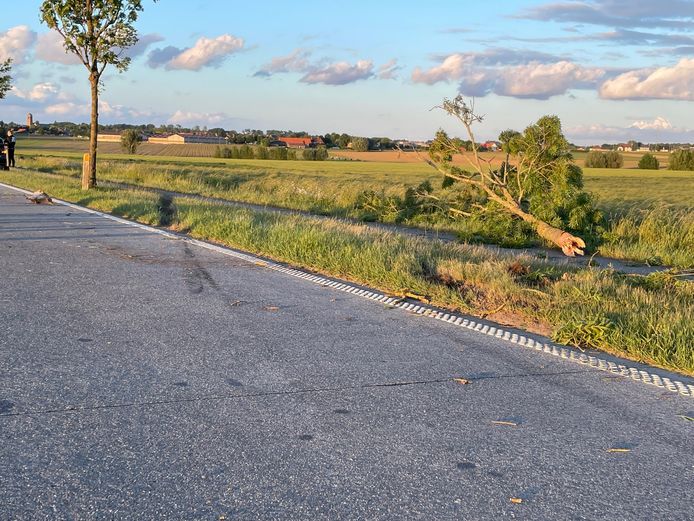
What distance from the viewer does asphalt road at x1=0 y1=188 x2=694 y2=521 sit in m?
3.53

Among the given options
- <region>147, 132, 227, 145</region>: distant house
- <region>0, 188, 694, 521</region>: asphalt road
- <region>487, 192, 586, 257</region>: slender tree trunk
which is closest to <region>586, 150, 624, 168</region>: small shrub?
<region>147, 132, 227, 145</region>: distant house

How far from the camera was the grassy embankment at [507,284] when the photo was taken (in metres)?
6.59

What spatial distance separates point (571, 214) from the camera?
14.7m

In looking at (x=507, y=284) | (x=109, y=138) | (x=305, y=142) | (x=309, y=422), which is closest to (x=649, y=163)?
(x=305, y=142)

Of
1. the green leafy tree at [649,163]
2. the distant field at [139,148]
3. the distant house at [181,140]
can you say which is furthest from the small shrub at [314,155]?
the green leafy tree at [649,163]

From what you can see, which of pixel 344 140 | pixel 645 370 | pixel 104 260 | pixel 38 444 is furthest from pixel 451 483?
pixel 344 140

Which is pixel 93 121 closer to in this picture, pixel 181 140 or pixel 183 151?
pixel 183 151

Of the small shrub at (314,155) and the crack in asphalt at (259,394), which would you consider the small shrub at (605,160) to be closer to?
the small shrub at (314,155)

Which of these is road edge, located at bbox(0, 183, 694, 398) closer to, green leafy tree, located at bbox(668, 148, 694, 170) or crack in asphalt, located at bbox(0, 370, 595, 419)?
crack in asphalt, located at bbox(0, 370, 595, 419)

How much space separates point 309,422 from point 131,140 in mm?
100904

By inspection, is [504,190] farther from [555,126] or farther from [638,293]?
[638,293]

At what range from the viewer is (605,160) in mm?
78750

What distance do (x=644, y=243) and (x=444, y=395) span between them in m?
10.9

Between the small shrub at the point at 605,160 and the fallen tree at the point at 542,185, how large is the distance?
6613cm
